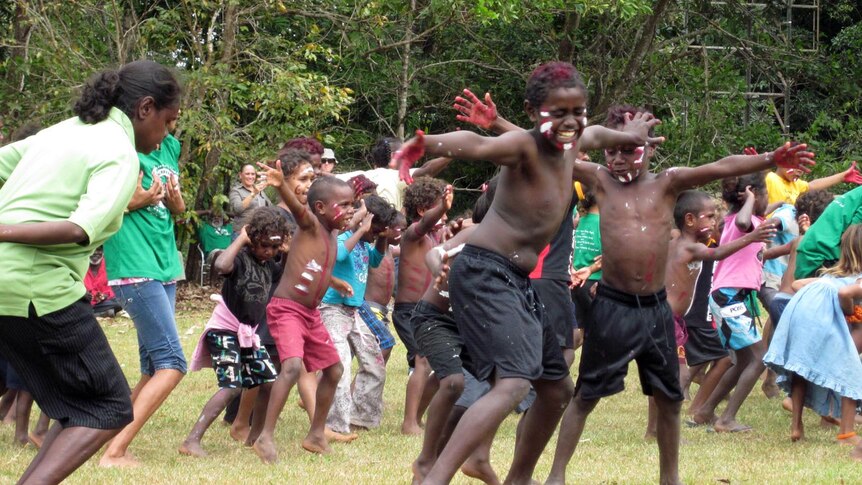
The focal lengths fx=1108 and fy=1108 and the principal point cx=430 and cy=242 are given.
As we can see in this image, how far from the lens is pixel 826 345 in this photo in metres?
7.12

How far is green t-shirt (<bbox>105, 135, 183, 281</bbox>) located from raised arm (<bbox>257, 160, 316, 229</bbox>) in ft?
1.87

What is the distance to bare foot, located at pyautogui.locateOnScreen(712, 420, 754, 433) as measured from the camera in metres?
7.62

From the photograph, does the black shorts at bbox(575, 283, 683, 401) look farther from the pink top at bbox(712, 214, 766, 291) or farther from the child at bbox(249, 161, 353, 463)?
the pink top at bbox(712, 214, 766, 291)

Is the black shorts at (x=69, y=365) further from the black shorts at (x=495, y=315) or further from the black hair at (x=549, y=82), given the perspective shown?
the black hair at (x=549, y=82)

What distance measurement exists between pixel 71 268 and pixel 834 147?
17.5 meters

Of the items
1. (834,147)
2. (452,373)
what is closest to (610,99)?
(834,147)

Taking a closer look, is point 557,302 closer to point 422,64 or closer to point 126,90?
point 126,90

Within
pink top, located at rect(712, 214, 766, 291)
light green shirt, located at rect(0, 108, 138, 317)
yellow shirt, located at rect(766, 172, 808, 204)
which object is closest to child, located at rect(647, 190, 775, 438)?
pink top, located at rect(712, 214, 766, 291)

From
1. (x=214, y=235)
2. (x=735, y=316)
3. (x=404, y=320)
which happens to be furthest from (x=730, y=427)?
(x=214, y=235)

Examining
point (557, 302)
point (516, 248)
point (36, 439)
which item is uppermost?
point (516, 248)

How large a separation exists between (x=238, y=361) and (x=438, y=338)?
1837 millimetres

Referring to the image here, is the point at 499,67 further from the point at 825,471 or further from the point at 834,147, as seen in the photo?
the point at 825,471

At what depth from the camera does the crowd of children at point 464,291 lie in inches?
165

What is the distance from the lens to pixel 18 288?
13.2 ft
